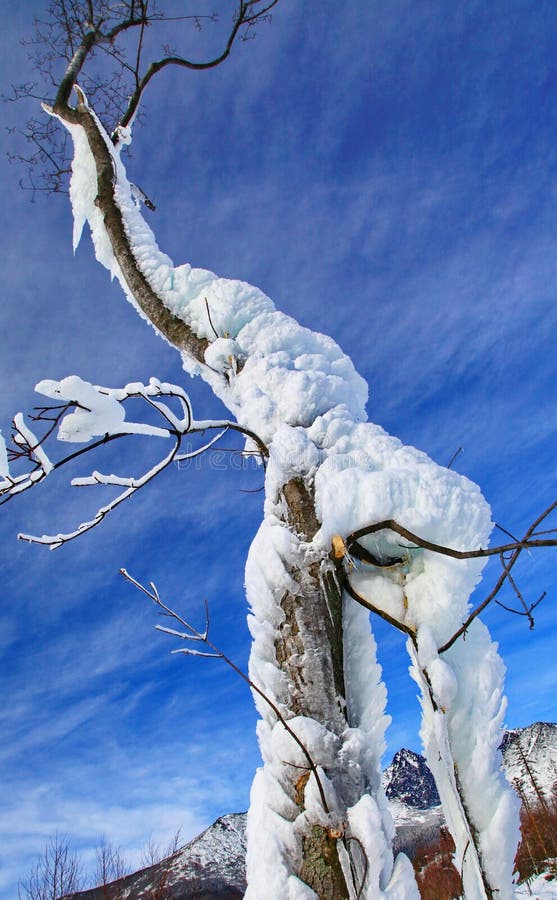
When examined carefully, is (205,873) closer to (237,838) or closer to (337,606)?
(237,838)

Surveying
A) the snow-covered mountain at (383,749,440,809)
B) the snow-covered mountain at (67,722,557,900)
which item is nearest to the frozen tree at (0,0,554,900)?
the snow-covered mountain at (67,722,557,900)

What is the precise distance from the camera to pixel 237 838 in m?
86.1

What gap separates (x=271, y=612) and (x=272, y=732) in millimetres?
349

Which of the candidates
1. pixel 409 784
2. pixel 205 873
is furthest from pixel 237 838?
pixel 409 784

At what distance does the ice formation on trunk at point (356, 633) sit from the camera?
132 centimetres

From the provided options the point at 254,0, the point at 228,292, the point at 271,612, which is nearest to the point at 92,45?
the point at 254,0

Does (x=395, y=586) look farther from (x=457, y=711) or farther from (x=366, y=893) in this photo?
(x=366, y=893)

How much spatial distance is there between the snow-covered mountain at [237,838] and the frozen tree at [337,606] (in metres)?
50.2

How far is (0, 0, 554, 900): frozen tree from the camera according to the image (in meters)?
1.32

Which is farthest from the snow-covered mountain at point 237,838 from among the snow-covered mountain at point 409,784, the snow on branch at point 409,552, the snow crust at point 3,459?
the snow crust at point 3,459

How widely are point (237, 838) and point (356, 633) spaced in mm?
107122

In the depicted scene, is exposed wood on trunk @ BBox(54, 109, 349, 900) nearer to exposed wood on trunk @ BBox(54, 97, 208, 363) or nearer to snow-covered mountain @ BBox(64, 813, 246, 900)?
exposed wood on trunk @ BBox(54, 97, 208, 363)

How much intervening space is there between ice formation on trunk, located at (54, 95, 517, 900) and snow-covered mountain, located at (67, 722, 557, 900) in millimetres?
50188

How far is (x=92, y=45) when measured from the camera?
4.37 metres
